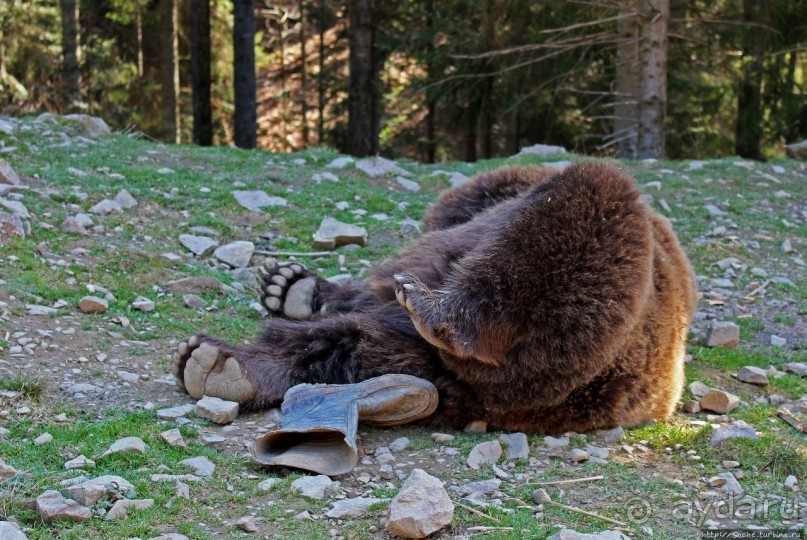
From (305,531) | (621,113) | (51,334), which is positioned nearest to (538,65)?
(621,113)

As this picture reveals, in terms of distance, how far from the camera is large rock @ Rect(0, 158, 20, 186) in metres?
5.84

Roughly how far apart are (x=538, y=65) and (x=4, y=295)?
1325 centimetres

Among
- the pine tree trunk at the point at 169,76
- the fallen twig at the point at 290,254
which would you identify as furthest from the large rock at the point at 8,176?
the pine tree trunk at the point at 169,76

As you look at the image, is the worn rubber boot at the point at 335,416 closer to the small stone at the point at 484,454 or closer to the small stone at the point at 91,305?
the small stone at the point at 484,454

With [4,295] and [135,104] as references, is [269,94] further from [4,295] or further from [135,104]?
[4,295]

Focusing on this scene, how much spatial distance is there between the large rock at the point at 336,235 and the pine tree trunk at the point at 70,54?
10356 mm

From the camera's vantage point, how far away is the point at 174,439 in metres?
3.08

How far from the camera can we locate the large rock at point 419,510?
2545 mm

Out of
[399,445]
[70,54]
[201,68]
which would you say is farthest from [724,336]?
[70,54]

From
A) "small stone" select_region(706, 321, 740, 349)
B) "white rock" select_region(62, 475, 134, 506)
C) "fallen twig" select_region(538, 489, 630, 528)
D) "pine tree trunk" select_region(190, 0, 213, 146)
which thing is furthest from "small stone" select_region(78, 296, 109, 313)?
"pine tree trunk" select_region(190, 0, 213, 146)

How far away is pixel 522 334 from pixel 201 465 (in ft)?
4.47

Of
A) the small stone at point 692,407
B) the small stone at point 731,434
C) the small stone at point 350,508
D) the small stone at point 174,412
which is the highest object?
the small stone at point 174,412

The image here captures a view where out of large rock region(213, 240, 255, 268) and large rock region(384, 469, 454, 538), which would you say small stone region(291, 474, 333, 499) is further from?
large rock region(213, 240, 255, 268)

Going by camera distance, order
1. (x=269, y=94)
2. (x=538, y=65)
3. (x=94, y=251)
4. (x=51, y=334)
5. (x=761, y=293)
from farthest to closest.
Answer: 1. (x=269, y=94)
2. (x=538, y=65)
3. (x=761, y=293)
4. (x=94, y=251)
5. (x=51, y=334)
